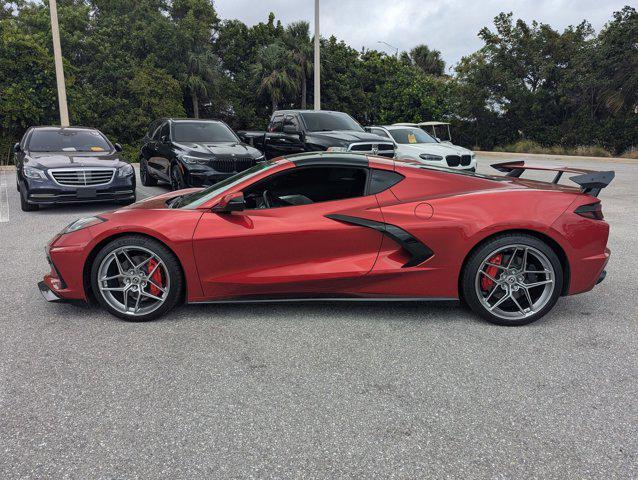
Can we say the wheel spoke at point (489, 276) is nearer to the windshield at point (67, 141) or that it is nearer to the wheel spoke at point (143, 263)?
the wheel spoke at point (143, 263)

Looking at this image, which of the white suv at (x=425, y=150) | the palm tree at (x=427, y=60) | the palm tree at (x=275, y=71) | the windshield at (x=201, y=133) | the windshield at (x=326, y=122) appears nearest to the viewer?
the windshield at (x=201, y=133)

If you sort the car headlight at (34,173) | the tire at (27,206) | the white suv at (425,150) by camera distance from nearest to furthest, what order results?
the car headlight at (34,173)
the tire at (27,206)
the white suv at (425,150)

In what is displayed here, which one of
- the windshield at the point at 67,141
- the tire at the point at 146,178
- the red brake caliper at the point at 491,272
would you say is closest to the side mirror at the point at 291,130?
the tire at the point at 146,178

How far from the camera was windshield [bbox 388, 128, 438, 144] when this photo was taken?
14.4m

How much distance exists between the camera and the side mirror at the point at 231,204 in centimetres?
385

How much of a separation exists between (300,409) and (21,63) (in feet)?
74.6

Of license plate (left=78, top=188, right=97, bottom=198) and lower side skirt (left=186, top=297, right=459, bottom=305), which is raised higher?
license plate (left=78, top=188, right=97, bottom=198)

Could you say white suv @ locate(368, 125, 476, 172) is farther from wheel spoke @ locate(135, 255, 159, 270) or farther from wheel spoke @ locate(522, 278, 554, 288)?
wheel spoke @ locate(135, 255, 159, 270)

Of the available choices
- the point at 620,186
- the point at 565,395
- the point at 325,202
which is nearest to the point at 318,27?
the point at 620,186

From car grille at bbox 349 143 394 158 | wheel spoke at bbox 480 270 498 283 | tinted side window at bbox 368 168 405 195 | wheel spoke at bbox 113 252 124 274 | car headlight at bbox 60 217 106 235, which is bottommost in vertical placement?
wheel spoke at bbox 480 270 498 283

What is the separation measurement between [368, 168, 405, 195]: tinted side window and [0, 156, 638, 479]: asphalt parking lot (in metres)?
1.02

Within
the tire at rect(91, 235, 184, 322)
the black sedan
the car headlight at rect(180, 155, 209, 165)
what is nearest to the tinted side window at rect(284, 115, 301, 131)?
the car headlight at rect(180, 155, 209, 165)

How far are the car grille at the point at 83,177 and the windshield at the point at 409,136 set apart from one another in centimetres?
819

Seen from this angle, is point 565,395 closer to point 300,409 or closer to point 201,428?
point 300,409
